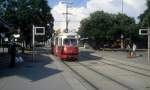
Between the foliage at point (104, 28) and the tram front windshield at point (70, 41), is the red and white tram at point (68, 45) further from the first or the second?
the foliage at point (104, 28)

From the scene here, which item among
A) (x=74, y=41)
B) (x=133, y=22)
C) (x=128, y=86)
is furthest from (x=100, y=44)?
(x=128, y=86)

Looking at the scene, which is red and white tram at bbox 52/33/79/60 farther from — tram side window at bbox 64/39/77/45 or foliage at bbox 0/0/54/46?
foliage at bbox 0/0/54/46

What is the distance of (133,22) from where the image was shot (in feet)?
351

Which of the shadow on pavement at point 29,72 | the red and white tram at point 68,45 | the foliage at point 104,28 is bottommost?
the shadow on pavement at point 29,72

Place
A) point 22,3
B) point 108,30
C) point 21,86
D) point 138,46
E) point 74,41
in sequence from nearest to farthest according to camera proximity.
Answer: point 21,86 → point 74,41 → point 22,3 → point 108,30 → point 138,46

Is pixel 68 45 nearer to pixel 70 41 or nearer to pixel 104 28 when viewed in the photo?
pixel 70 41

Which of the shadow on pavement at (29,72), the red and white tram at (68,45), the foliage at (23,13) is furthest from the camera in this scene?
the foliage at (23,13)

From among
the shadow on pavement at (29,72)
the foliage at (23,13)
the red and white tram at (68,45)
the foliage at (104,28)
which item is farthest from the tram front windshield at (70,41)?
the foliage at (104,28)

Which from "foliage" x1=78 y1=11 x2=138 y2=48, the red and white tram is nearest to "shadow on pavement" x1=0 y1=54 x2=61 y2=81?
the red and white tram

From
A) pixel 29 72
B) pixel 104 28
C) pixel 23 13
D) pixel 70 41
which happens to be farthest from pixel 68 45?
pixel 104 28

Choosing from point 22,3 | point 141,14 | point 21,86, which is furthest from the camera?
point 141,14

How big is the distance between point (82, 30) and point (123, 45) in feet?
39.2

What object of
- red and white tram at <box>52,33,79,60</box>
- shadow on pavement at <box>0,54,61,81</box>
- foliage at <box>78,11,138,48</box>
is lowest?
shadow on pavement at <box>0,54,61,81</box>

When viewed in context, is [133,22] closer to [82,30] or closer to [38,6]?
[82,30]
